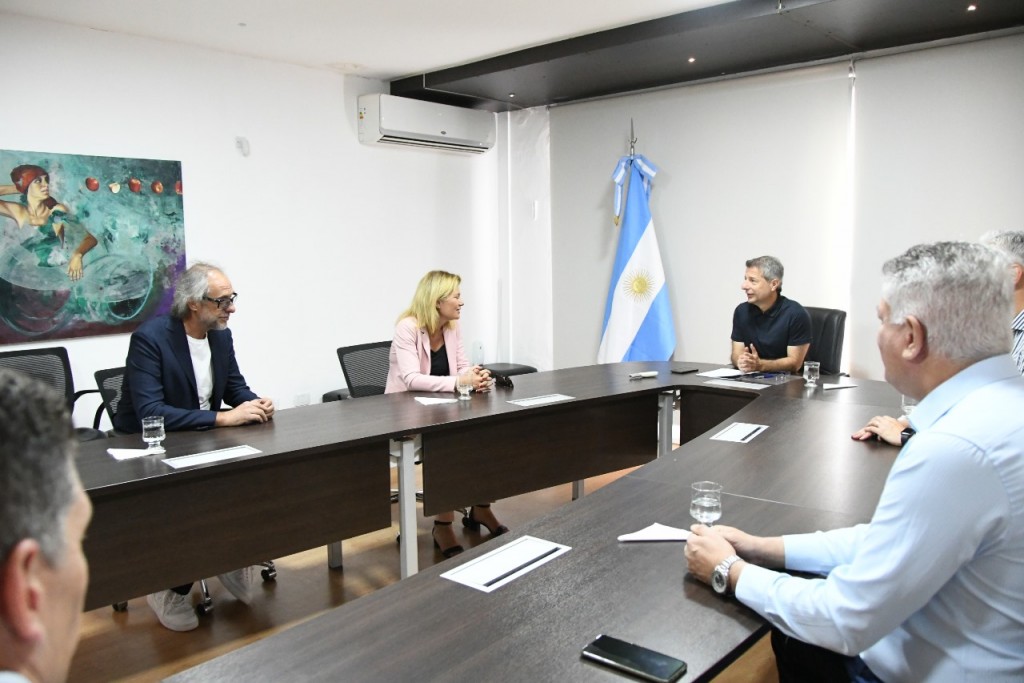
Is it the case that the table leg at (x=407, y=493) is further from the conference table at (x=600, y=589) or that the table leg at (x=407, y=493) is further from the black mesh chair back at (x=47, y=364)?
the black mesh chair back at (x=47, y=364)

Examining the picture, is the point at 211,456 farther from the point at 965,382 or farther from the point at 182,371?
the point at 965,382

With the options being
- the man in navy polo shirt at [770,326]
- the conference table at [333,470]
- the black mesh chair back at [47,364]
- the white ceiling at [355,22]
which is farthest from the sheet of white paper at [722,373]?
the black mesh chair back at [47,364]

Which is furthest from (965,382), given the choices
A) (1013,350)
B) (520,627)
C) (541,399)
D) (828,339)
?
(828,339)

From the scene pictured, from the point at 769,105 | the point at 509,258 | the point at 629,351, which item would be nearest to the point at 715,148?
the point at 769,105

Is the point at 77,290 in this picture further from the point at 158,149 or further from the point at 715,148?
the point at 715,148

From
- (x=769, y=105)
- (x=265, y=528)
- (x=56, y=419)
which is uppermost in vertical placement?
(x=769, y=105)

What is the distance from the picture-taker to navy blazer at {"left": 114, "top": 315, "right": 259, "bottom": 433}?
9.46 ft

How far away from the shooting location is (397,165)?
597 centimetres

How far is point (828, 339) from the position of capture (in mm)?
4316

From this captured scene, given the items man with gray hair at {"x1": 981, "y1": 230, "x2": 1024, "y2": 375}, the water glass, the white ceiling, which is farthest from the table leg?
the white ceiling

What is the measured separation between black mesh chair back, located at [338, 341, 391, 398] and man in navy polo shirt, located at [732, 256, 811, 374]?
1906mm

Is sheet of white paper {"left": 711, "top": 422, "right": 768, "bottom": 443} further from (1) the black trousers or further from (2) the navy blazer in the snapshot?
(2) the navy blazer

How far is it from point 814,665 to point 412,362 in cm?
246

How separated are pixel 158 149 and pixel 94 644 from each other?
9.66 ft
